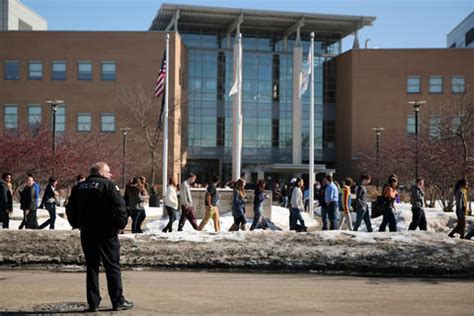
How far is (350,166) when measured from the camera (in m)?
60.6

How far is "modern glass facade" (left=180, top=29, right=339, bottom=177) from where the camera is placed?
63531 millimetres

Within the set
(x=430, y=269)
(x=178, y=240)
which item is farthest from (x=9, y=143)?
(x=430, y=269)

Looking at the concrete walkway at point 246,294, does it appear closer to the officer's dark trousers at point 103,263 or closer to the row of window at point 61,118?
the officer's dark trousers at point 103,263

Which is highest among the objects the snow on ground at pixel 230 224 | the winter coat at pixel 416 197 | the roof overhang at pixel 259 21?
the roof overhang at pixel 259 21

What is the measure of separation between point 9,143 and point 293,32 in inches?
1694

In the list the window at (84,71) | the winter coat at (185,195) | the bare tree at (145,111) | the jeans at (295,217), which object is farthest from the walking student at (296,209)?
the window at (84,71)

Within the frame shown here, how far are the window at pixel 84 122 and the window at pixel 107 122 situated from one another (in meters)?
1.15

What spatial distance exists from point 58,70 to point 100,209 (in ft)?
169

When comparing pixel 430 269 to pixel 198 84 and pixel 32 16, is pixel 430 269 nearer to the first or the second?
pixel 198 84

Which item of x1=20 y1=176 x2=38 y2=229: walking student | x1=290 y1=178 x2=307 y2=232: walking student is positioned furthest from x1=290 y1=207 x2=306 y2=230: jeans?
x1=20 y1=176 x2=38 y2=229: walking student

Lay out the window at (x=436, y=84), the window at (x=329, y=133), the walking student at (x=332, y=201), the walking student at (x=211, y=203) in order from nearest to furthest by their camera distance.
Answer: the walking student at (x=211, y=203) < the walking student at (x=332, y=201) < the window at (x=436, y=84) < the window at (x=329, y=133)

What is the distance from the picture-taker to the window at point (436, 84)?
194ft

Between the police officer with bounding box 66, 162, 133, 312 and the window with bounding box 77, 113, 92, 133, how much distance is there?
4959cm

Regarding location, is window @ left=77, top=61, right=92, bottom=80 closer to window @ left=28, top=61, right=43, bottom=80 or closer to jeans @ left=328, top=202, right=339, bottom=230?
window @ left=28, top=61, right=43, bottom=80
